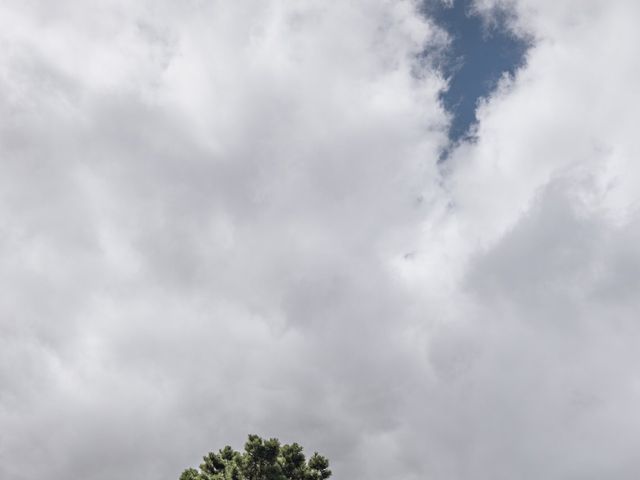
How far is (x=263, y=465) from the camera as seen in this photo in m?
41.6

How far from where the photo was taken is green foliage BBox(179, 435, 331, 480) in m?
41.5

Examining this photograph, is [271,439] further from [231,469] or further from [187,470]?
[187,470]

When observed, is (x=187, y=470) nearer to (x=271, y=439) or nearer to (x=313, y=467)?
(x=271, y=439)

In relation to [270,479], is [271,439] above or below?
above

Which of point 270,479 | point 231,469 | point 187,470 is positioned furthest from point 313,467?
point 187,470

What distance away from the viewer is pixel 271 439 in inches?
1633

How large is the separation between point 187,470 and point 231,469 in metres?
4.95

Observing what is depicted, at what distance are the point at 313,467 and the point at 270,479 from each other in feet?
14.4

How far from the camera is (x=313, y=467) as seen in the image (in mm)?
43219

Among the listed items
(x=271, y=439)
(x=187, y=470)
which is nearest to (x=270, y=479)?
(x=271, y=439)

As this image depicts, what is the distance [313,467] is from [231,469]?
25.6 ft

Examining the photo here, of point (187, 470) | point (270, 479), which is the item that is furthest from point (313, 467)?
point (187, 470)

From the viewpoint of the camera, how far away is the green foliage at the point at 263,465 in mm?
41500

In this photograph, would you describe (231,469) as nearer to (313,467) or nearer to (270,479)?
(270,479)
